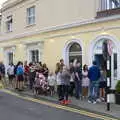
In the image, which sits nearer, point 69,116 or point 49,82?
point 69,116

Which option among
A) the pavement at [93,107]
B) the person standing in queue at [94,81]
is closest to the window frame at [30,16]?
the pavement at [93,107]

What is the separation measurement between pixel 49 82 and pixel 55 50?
3.63m

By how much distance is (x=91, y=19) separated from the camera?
21.7 meters

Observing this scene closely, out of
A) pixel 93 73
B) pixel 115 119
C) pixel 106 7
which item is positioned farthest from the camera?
pixel 106 7

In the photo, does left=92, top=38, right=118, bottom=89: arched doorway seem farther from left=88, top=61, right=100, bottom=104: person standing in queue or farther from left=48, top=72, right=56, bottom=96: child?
left=48, top=72, right=56, bottom=96: child

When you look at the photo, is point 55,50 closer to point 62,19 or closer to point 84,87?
point 62,19

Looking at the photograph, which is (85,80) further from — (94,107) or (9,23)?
(9,23)

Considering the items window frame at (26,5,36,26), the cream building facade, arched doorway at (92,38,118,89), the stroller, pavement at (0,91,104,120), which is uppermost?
window frame at (26,5,36,26)

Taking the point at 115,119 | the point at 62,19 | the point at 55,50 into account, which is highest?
the point at 62,19

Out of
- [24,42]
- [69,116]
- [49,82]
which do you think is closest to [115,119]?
[69,116]

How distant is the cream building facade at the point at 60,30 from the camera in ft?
68.0

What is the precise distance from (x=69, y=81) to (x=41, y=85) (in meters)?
2.93

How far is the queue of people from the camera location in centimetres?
1930

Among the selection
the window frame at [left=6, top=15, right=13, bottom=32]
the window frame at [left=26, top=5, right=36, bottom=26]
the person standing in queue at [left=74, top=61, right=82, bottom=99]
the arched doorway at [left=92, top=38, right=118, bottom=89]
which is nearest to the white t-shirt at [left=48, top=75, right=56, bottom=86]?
the person standing in queue at [left=74, top=61, right=82, bottom=99]
